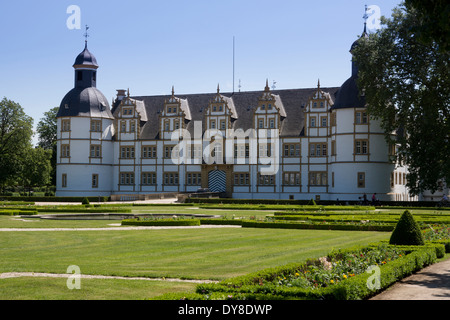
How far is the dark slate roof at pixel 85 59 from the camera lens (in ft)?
232

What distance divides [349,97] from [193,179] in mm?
21358

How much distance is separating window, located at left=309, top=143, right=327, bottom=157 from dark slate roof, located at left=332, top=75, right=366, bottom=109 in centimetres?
545

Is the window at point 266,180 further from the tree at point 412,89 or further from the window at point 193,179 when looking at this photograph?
the tree at point 412,89

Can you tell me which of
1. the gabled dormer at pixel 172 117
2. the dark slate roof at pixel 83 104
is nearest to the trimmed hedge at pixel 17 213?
the dark slate roof at pixel 83 104

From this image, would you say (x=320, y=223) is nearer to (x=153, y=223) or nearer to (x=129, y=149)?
(x=153, y=223)

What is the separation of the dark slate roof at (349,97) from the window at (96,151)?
95.5 feet

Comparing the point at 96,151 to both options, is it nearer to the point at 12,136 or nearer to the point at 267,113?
the point at 12,136

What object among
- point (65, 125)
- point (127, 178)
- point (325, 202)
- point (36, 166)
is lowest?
point (325, 202)

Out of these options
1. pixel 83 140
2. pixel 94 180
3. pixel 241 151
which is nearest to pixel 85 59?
pixel 83 140

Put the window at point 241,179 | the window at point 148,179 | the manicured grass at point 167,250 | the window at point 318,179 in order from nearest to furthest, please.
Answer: the manicured grass at point 167,250 < the window at point 318,179 < the window at point 241,179 < the window at point 148,179

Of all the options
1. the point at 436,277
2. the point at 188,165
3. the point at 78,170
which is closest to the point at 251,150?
the point at 188,165

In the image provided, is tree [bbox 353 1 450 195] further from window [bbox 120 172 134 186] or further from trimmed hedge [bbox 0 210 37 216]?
window [bbox 120 172 134 186]

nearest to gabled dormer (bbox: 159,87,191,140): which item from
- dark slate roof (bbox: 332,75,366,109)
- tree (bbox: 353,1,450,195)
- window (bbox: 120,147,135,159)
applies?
window (bbox: 120,147,135,159)

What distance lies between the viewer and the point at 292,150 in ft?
216
